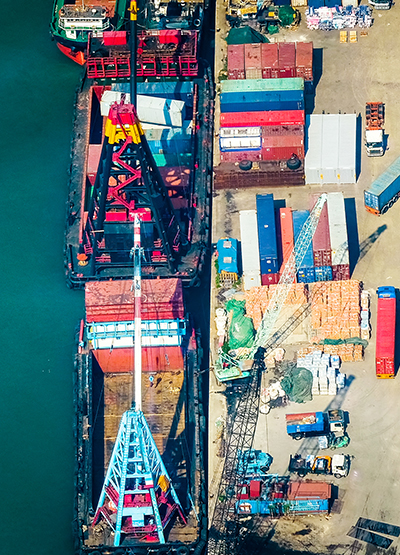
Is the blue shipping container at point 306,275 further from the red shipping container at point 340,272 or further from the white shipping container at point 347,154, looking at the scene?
the white shipping container at point 347,154

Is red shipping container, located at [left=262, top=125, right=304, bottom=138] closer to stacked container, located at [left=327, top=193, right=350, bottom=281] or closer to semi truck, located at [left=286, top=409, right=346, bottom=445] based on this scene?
stacked container, located at [left=327, top=193, right=350, bottom=281]

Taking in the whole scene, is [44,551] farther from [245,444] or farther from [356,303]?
[356,303]

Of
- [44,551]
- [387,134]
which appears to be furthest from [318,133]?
[44,551]

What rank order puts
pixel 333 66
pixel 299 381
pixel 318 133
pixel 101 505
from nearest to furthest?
pixel 101 505, pixel 299 381, pixel 318 133, pixel 333 66

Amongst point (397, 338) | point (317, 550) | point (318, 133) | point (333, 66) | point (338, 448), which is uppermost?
point (333, 66)

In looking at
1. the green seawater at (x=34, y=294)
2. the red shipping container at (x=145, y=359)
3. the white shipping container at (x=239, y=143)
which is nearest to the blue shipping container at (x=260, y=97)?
the white shipping container at (x=239, y=143)

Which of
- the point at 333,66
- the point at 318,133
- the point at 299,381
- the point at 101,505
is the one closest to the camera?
the point at 101,505
